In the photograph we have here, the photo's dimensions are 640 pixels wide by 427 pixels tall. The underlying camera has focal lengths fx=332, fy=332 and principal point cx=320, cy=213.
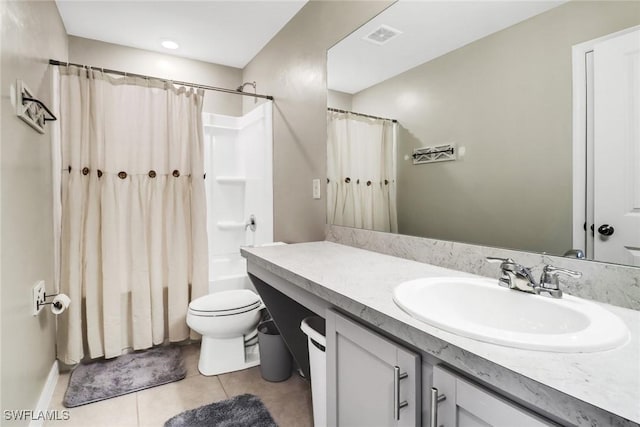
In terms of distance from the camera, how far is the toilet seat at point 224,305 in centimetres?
202

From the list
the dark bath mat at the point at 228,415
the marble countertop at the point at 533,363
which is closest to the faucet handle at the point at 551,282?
the marble countertop at the point at 533,363

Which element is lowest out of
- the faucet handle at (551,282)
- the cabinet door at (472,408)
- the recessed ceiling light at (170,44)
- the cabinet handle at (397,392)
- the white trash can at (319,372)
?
the white trash can at (319,372)

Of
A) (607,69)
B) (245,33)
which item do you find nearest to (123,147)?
(245,33)

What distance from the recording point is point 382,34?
1.60 metres

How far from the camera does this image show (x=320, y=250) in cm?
173

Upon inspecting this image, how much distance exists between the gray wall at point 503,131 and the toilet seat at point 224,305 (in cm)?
114

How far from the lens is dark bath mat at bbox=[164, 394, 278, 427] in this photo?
1.59 meters

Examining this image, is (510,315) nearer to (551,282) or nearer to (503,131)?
(551,282)

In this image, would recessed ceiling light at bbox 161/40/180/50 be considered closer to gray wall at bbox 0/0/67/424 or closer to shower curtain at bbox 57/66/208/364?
shower curtain at bbox 57/66/208/364

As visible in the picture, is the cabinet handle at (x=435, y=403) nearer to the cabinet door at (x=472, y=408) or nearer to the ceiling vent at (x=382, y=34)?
the cabinet door at (x=472, y=408)

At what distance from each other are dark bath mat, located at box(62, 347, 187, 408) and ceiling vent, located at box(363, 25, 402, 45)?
219 cm

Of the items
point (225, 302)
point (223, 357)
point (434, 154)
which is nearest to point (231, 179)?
point (225, 302)

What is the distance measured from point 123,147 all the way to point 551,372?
8.01ft

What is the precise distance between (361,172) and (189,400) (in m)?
1.56
